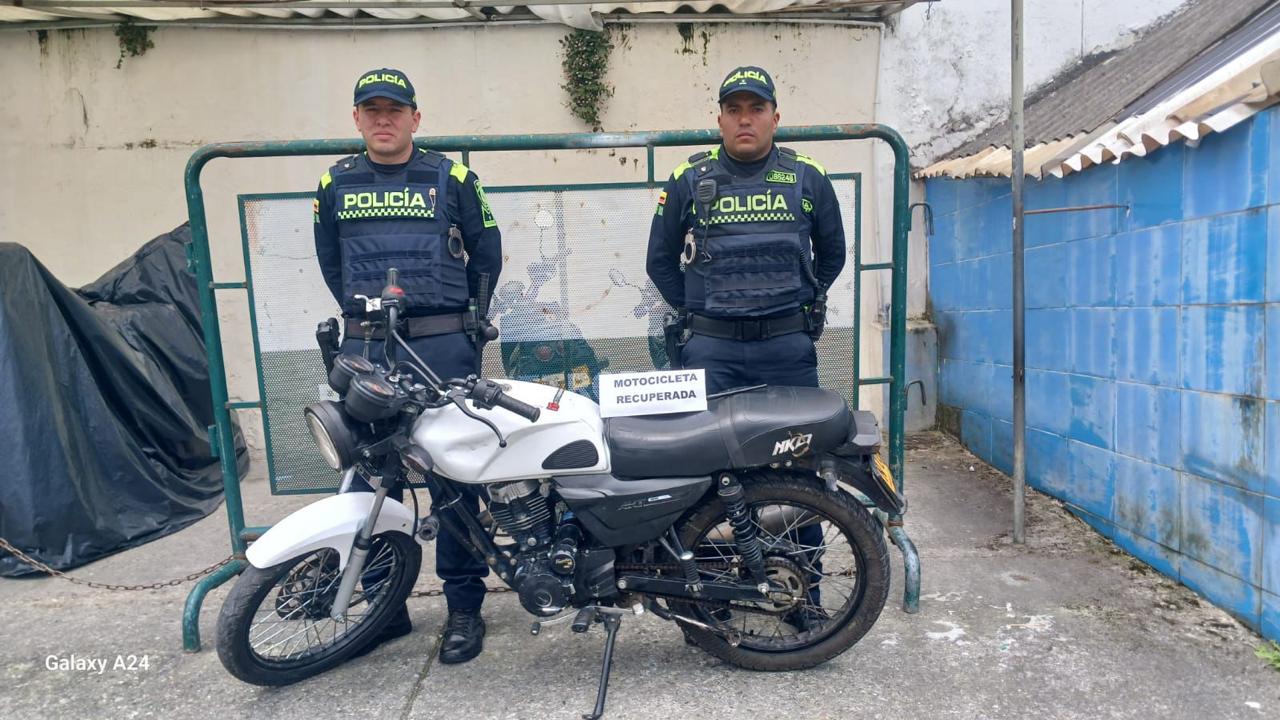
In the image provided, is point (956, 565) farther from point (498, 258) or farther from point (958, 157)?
point (958, 157)

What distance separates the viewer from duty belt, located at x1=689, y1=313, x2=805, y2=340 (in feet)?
9.79

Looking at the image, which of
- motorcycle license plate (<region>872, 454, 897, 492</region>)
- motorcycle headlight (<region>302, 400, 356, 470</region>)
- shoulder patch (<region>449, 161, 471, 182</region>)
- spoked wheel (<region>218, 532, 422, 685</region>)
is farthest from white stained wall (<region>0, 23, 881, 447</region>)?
motorcycle headlight (<region>302, 400, 356, 470</region>)

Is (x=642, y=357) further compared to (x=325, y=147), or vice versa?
(x=642, y=357)

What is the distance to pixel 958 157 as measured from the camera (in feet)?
17.8

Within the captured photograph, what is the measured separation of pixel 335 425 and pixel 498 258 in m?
0.97

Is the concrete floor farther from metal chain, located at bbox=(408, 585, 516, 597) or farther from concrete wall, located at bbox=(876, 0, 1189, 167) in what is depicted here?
concrete wall, located at bbox=(876, 0, 1189, 167)

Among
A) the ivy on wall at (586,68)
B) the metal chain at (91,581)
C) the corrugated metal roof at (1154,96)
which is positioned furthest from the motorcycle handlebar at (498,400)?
the ivy on wall at (586,68)

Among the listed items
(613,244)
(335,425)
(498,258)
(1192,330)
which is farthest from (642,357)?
(1192,330)

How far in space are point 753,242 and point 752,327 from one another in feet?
1.02

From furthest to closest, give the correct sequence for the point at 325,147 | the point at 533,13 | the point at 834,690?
the point at 533,13 → the point at 325,147 → the point at 834,690

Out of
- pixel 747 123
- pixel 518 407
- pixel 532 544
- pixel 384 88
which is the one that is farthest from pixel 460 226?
pixel 532 544

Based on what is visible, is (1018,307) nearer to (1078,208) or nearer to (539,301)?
(1078,208)

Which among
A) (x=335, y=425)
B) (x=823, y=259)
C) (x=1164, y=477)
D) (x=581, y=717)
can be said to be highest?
(x=823, y=259)

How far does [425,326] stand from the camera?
9.72 ft
